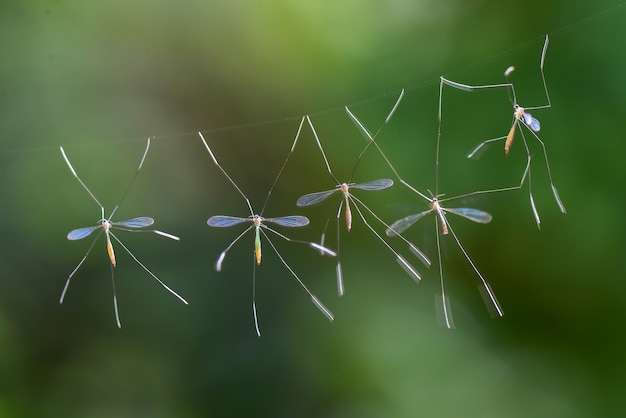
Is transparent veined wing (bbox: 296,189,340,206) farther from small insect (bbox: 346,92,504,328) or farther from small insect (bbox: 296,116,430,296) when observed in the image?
small insect (bbox: 346,92,504,328)

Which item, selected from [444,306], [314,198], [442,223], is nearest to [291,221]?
[314,198]

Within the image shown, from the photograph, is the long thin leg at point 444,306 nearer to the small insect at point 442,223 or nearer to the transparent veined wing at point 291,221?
the small insect at point 442,223

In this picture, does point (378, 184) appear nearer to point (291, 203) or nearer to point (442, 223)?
point (442, 223)

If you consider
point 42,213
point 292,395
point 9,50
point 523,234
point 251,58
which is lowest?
point 292,395

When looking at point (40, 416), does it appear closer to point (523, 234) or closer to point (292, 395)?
point (292, 395)

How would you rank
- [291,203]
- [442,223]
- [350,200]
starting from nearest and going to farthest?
[442,223]
[350,200]
[291,203]

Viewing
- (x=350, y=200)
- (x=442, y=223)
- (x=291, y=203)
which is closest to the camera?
(x=442, y=223)

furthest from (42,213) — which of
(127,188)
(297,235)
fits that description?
(297,235)

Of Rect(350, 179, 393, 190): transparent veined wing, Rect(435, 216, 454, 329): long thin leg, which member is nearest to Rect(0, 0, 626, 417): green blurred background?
Rect(435, 216, 454, 329): long thin leg
